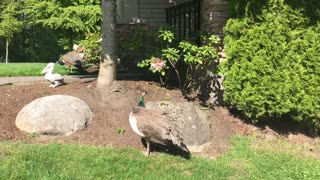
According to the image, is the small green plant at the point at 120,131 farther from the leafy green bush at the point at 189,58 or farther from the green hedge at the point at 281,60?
the green hedge at the point at 281,60

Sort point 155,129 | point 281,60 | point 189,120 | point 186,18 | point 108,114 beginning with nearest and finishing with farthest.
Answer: point 155,129
point 281,60
point 189,120
point 108,114
point 186,18

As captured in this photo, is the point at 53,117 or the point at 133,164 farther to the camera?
the point at 53,117

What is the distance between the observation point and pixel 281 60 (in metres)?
6.44

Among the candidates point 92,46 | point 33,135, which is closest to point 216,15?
point 92,46

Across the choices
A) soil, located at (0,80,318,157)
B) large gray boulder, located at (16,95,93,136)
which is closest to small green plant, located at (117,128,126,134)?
soil, located at (0,80,318,157)

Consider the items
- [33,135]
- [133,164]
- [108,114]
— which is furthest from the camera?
[108,114]

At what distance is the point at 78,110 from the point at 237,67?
252cm

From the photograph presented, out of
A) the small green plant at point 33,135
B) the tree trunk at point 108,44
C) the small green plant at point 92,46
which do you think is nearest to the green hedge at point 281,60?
the tree trunk at point 108,44

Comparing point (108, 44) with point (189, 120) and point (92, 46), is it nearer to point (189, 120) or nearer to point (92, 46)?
point (189, 120)

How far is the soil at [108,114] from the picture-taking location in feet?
19.7

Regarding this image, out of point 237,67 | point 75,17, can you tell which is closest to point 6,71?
point 75,17

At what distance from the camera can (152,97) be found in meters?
7.41

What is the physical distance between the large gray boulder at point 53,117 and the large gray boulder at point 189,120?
1.11 metres

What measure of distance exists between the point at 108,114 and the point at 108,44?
1308 mm
